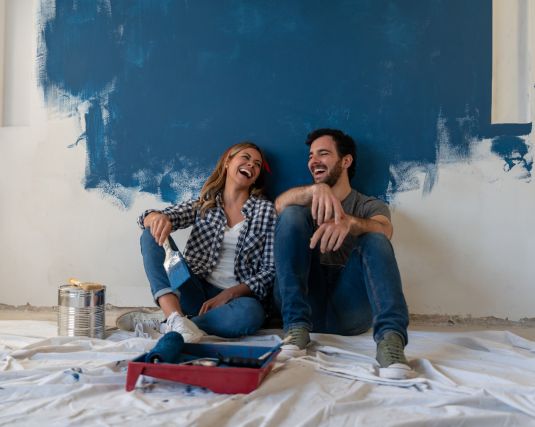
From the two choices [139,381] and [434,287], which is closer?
[139,381]

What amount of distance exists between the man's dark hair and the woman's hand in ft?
2.25

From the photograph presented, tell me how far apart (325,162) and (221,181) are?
47cm

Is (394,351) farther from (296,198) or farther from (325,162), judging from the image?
(325,162)

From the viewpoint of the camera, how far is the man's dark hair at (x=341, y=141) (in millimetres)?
2143

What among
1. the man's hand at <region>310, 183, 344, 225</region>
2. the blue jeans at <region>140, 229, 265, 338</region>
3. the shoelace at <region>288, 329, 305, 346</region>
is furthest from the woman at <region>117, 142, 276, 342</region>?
the man's hand at <region>310, 183, 344, 225</region>

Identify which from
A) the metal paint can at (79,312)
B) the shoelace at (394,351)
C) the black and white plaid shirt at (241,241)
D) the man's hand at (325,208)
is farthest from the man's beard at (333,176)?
the metal paint can at (79,312)

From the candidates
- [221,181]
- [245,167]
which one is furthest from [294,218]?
[221,181]

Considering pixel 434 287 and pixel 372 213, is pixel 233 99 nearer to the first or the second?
pixel 372 213

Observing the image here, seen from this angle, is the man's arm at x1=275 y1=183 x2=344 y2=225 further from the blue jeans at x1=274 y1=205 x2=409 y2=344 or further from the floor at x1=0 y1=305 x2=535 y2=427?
the floor at x1=0 y1=305 x2=535 y2=427

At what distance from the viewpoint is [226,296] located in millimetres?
1954

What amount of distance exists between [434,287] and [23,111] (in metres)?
2.12

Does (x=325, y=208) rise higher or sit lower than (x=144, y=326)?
higher

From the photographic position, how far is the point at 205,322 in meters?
1.85

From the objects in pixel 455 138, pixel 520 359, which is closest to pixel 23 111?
pixel 455 138
